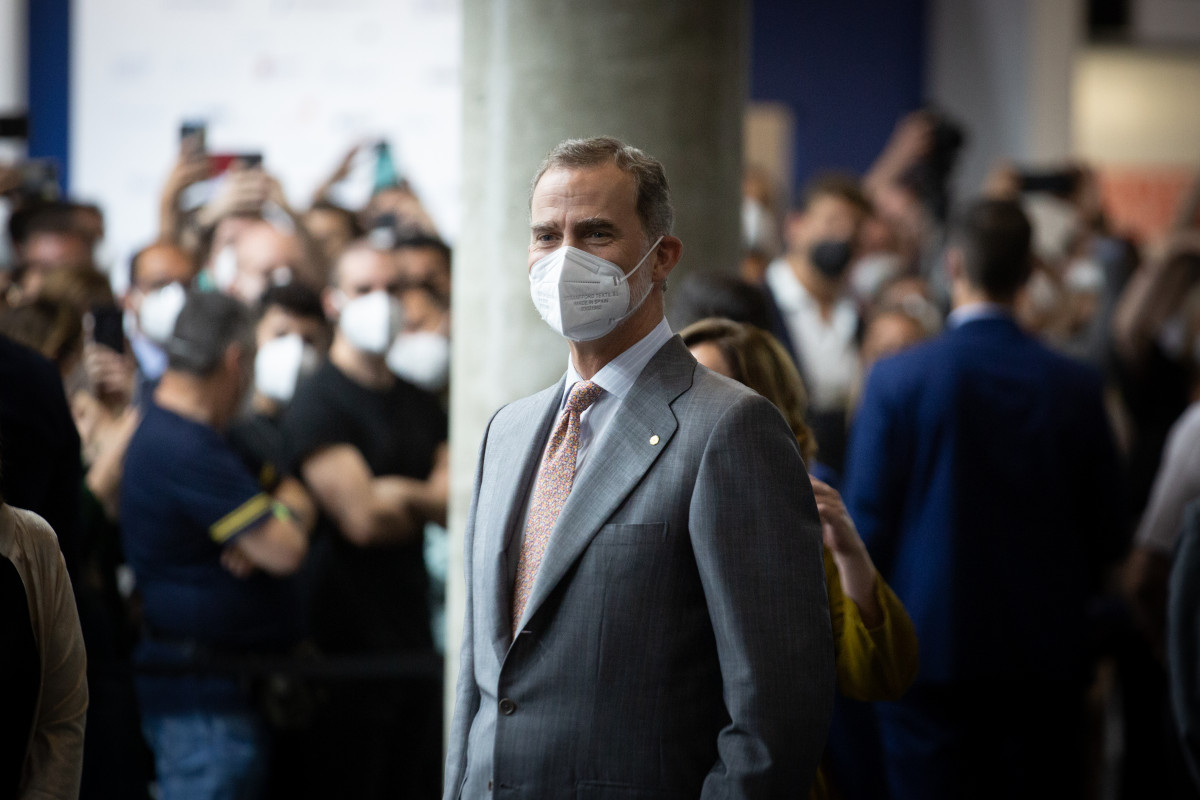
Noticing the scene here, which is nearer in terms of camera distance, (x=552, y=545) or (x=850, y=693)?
(x=552, y=545)

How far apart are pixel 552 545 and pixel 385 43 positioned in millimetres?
6025

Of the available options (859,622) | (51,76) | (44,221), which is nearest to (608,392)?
(859,622)

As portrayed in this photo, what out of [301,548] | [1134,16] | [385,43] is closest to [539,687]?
[301,548]

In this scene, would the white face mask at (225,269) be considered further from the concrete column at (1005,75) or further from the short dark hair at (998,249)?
the concrete column at (1005,75)

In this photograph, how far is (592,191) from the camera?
1694 millimetres

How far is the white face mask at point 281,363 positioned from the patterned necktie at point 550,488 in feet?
7.23

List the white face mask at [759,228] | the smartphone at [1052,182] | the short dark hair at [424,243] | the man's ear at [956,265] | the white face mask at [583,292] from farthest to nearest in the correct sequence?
the smartphone at [1052,182] < the white face mask at [759,228] < the short dark hair at [424,243] < the man's ear at [956,265] < the white face mask at [583,292]

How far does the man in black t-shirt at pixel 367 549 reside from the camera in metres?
3.55

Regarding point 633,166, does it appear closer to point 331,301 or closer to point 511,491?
point 511,491

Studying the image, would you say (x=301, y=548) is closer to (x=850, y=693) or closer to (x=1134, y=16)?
(x=850, y=693)

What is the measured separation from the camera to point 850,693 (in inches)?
80.7

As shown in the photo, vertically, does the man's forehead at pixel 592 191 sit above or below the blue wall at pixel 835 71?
below

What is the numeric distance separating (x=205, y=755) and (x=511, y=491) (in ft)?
5.49

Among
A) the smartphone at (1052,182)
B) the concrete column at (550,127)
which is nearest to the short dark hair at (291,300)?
the concrete column at (550,127)
